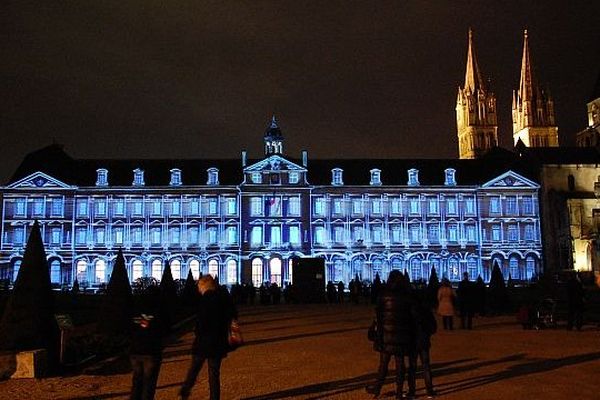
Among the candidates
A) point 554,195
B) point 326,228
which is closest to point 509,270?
Result: point 554,195

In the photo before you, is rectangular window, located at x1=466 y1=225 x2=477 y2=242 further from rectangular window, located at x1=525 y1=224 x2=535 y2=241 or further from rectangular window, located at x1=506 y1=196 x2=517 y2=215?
rectangular window, located at x1=525 y1=224 x2=535 y2=241

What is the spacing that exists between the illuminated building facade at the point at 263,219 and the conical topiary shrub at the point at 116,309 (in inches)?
1822

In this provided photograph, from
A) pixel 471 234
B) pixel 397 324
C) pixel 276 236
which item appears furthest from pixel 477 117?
pixel 397 324

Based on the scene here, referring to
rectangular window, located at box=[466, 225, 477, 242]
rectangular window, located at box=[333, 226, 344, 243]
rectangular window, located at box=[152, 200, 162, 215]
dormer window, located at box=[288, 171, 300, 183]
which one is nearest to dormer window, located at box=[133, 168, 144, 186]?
rectangular window, located at box=[152, 200, 162, 215]

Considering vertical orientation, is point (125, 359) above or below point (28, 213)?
below

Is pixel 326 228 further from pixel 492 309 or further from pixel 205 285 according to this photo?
pixel 205 285

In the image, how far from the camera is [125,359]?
1530 cm

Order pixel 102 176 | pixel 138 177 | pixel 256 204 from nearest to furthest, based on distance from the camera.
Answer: pixel 256 204, pixel 102 176, pixel 138 177

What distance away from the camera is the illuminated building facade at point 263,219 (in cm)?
6462

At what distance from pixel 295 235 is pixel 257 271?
4.54 meters

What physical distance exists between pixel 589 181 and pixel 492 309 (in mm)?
44665

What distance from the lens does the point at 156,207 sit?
6562 centimetres

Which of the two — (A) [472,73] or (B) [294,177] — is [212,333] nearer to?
(B) [294,177]

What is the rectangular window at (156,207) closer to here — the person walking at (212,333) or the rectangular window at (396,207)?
the rectangular window at (396,207)
